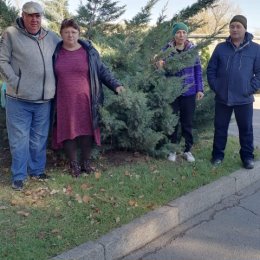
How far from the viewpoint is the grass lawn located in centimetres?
355

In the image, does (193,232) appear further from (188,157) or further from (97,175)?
(188,157)

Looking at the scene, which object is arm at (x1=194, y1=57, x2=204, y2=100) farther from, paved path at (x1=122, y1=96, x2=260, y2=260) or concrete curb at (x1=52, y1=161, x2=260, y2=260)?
paved path at (x1=122, y1=96, x2=260, y2=260)

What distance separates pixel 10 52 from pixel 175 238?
239 cm

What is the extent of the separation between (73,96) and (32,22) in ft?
2.83

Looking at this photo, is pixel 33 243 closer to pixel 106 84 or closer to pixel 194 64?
pixel 106 84

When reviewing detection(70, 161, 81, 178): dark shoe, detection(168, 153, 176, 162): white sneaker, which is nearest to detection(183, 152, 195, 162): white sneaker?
detection(168, 153, 176, 162): white sneaker

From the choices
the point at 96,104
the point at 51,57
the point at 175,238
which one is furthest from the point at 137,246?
the point at 51,57

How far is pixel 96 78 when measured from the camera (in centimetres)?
472

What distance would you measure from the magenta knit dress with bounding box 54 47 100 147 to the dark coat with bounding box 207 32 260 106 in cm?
173

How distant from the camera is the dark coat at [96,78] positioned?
464 centimetres

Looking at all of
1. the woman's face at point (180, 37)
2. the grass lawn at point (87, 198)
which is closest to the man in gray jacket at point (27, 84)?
the grass lawn at point (87, 198)

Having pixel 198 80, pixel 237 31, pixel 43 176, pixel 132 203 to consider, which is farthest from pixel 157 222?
pixel 237 31

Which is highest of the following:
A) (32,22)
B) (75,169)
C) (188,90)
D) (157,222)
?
(32,22)

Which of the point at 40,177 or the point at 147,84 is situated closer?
the point at 40,177
